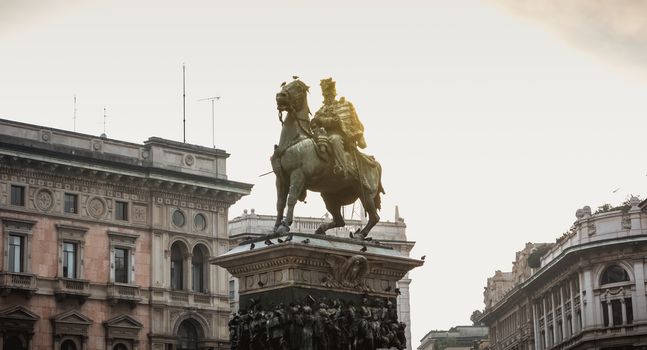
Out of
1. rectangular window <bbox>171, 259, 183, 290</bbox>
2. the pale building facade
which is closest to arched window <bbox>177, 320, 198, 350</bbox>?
rectangular window <bbox>171, 259, 183, 290</bbox>

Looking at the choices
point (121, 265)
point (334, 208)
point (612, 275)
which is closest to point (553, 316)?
point (612, 275)

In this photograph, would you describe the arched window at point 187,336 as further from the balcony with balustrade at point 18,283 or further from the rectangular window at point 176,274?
the balcony with balustrade at point 18,283

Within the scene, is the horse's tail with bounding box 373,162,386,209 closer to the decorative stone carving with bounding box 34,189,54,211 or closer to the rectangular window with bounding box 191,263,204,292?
the decorative stone carving with bounding box 34,189,54,211

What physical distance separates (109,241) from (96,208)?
1.68 meters

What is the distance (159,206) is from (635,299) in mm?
31119

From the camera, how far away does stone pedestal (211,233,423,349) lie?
21.1 meters

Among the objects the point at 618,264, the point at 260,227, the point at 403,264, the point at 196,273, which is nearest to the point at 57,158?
the point at 196,273

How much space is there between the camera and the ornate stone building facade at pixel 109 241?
6134cm

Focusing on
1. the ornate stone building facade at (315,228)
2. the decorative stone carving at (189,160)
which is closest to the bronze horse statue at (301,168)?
the decorative stone carving at (189,160)

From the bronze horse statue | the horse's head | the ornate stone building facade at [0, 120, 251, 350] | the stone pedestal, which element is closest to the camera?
the stone pedestal

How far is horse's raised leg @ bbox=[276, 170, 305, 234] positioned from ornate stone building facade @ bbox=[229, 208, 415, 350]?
53.2 metres

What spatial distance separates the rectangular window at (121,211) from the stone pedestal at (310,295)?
44063 millimetres

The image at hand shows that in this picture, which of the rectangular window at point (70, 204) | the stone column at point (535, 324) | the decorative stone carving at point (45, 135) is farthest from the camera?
the stone column at point (535, 324)

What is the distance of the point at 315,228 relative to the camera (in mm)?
81000
